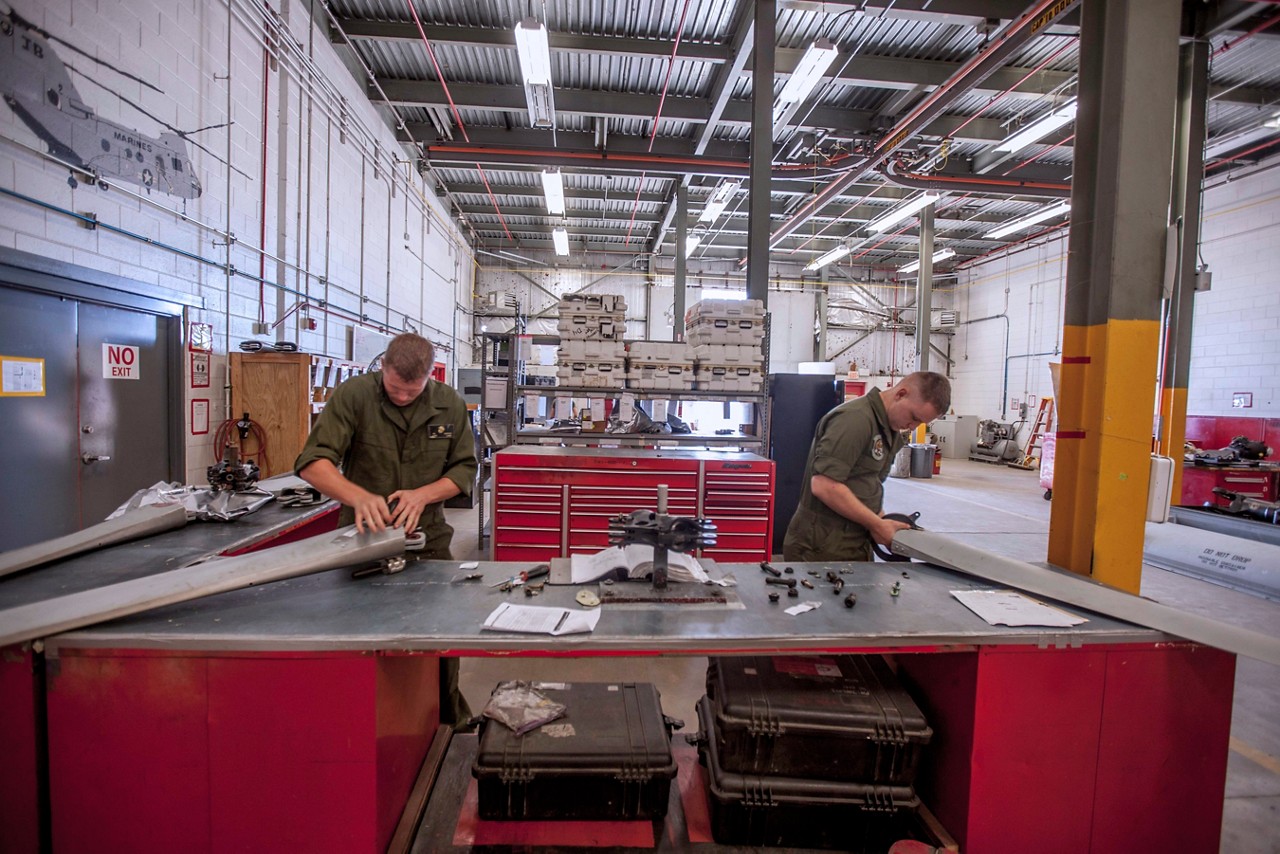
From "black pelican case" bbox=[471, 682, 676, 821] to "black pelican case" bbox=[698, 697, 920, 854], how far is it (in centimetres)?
18

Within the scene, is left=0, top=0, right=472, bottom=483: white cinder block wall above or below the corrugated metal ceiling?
below

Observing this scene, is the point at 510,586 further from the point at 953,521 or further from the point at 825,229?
the point at 825,229

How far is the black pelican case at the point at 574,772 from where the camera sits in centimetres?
149

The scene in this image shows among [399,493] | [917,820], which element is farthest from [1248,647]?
[399,493]

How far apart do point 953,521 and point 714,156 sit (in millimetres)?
5624

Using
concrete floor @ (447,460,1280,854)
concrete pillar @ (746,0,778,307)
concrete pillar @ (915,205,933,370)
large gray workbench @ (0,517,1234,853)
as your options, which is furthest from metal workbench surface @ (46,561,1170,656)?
concrete pillar @ (915,205,933,370)

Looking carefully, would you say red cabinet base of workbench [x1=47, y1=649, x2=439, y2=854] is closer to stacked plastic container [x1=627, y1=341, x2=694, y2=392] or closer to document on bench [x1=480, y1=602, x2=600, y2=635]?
document on bench [x1=480, y1=602, x2=600, y2=635]

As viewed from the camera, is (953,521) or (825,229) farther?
(825,229)

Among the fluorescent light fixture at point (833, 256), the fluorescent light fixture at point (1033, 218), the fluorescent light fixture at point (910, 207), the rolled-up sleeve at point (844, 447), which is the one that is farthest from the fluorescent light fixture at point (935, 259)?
the rolled-up sleeve at point (844, 447)

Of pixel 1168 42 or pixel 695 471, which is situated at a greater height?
pixel 1168 42

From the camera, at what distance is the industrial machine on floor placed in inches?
457

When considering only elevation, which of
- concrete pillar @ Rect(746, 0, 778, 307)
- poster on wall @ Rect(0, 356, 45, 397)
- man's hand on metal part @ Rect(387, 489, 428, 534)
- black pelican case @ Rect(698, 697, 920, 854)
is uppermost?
concrete pillar @ Rect(746, 0, 778, 307)

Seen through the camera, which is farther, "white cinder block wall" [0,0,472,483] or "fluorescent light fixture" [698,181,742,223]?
"fluorescent light fixture" [698,181,742,223]

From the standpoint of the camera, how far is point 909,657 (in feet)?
5.86
